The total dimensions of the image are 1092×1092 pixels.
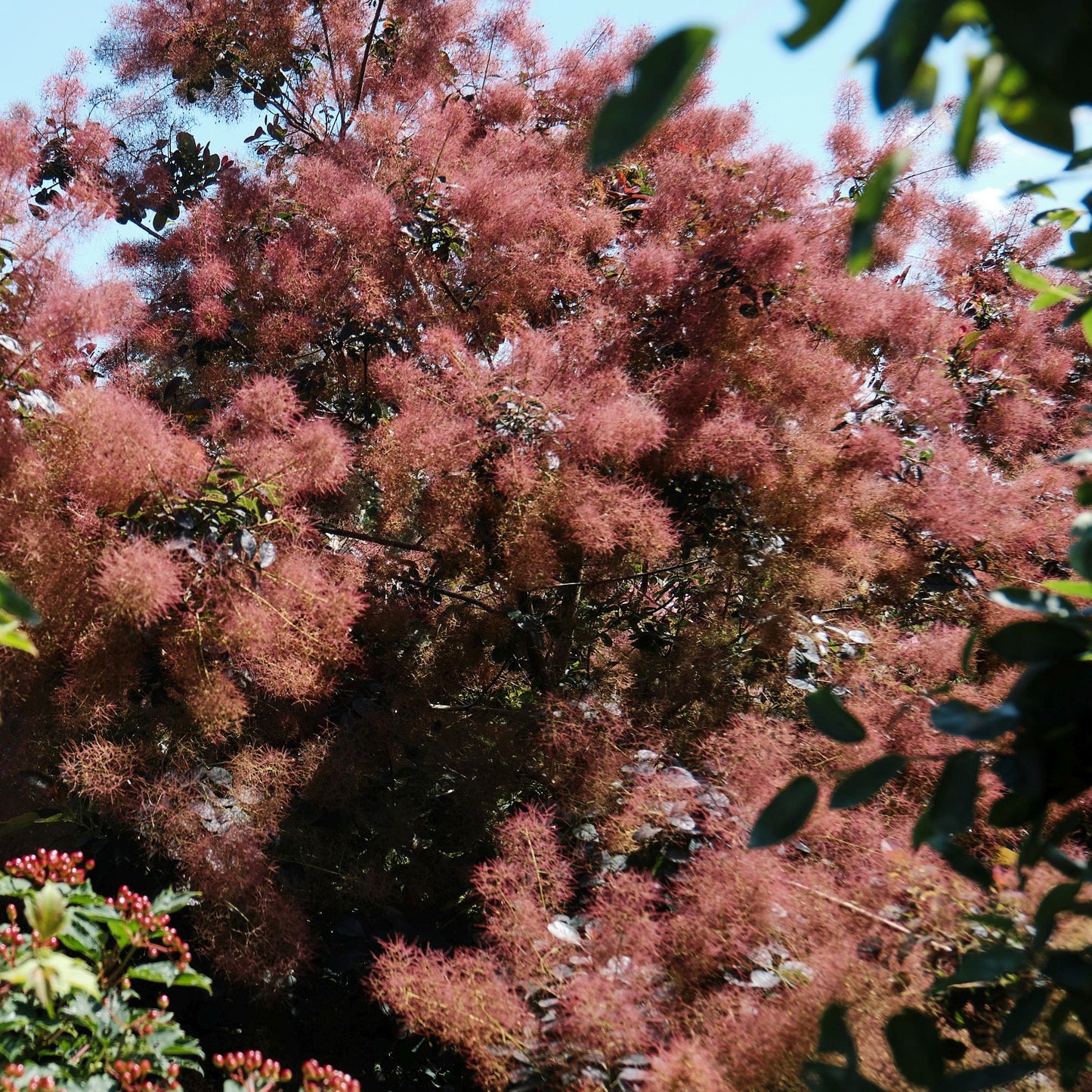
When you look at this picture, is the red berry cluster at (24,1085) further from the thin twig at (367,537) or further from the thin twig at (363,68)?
the thin twig at (363,68)

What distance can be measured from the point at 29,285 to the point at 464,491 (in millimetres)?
1135

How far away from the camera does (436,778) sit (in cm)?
249

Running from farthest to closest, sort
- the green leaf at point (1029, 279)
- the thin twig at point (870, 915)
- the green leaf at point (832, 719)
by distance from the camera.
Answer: the thin twig at point (870, 915) → the green leaf at point (1029, 279) → the green leaf at point (832, 719)

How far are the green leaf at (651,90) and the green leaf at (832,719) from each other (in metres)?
0.55

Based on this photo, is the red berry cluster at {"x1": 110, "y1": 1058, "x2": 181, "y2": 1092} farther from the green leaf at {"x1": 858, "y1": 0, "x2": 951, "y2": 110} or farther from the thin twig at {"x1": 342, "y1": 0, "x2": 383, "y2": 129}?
the thin twig at {"x1": 342, "y1": 0, "x2": 383, "y2": 129}

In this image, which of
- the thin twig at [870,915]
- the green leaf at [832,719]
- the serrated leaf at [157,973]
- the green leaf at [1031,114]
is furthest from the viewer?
the serrated leaf at [157,973]

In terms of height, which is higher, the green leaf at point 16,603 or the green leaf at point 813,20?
the green leaf at point 813,20

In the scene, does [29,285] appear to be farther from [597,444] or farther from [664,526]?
[664,526]

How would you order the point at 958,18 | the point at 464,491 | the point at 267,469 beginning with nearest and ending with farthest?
the point at 958,18
the point at 267,469
the point at 464,491

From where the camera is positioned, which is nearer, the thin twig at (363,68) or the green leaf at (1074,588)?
the green leaf at (1074,588)

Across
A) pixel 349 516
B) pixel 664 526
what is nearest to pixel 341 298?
pixel 349 516

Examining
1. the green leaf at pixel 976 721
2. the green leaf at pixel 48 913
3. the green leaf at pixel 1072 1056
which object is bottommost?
the green leaf at pixel 48 913

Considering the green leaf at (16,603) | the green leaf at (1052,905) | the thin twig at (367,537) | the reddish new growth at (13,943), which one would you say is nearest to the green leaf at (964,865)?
the green leaf at (1052,905)

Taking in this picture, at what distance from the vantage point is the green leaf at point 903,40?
464 millimetres
